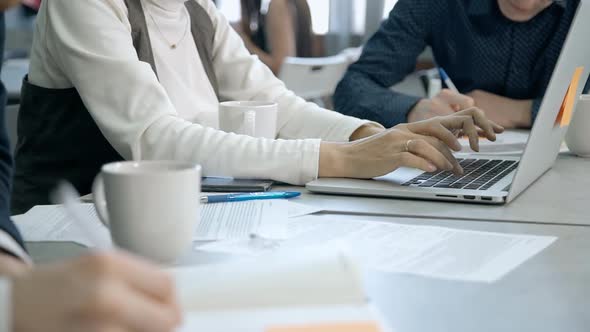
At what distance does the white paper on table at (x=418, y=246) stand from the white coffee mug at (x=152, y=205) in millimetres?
105

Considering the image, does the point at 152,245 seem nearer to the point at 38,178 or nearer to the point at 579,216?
the point at 579,216

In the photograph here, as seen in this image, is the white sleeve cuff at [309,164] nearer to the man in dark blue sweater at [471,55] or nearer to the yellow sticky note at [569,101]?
the yellow sticky note at [569,101]

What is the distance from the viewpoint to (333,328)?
1.92 feet

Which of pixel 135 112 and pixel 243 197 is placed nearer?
pixel 243 197

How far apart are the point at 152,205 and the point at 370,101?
4.31 ft

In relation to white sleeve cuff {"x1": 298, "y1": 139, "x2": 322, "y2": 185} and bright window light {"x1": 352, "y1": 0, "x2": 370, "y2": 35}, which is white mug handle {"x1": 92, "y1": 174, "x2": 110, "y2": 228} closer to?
white sleeve cuff {"x1": 298, "y1": 139, "x2": 322, "y2": 185}

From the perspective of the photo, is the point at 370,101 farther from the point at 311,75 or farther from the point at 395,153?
the point at 311,75

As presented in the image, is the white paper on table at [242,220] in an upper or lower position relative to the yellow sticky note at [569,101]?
lower

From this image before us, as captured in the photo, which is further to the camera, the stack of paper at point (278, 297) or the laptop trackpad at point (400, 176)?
the laptop trackpad at point (400, 176)

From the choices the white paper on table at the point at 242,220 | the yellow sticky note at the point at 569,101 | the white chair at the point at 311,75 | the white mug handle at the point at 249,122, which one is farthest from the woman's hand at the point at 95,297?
the white chair at the point at 311,75

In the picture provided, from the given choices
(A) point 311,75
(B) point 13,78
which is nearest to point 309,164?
(B) point 13,78

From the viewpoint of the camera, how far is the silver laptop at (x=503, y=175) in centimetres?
113

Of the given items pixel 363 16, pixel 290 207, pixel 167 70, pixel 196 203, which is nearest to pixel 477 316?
pixel 196 203

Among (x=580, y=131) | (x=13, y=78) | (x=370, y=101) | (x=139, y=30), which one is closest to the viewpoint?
(x=139, y=30)
